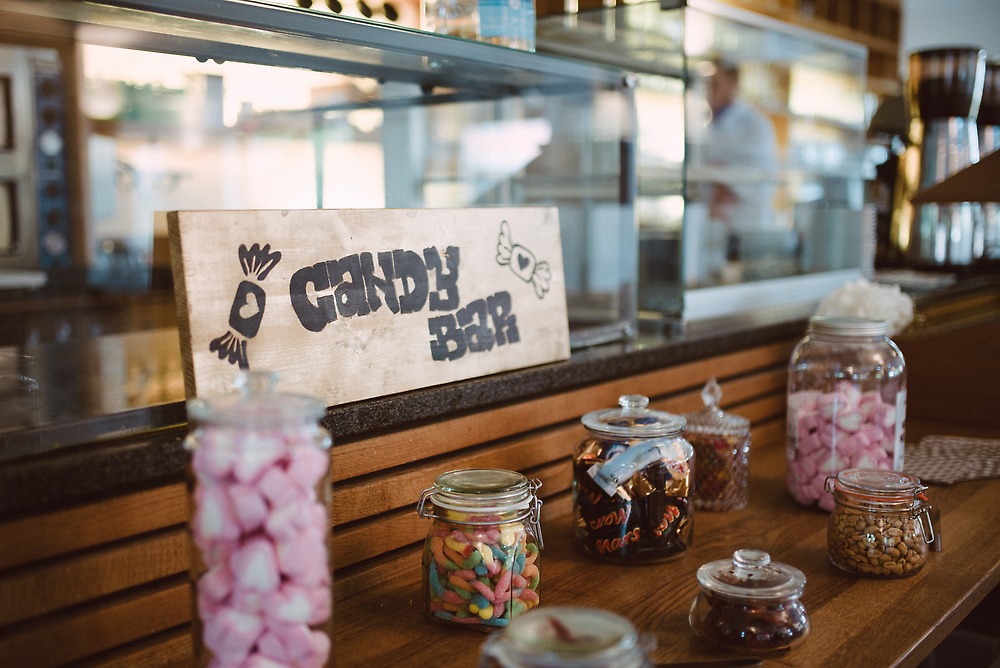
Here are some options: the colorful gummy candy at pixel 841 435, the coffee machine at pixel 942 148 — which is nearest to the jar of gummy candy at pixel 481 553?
the colorful gummy candy at pixel 841 435

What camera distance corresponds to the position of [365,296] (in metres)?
1.18

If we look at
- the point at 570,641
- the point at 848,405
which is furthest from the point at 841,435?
the point at 570,641

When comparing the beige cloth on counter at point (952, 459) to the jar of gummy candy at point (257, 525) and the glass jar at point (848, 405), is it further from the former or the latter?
the jar of gummy candy at point (257, 525)

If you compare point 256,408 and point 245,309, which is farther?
point 245,309

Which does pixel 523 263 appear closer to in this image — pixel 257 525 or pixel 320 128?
pixel 257 525

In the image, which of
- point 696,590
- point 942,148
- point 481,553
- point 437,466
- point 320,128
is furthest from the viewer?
point 942,148

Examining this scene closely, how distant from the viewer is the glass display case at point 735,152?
6.15ft

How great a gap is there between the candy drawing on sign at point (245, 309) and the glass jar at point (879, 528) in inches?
32.1

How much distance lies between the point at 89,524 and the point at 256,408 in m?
0.26

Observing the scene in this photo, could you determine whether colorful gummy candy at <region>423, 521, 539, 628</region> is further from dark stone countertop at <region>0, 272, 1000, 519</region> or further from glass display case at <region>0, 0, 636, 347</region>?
glass display case at <region>0, 0, 636, 347</region>

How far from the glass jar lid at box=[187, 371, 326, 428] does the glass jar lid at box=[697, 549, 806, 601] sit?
0.49 meters

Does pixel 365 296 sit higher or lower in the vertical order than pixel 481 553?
higher

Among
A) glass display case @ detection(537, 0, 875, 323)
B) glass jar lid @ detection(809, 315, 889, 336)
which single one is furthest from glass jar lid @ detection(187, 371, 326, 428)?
glass display case @ detection(537, 0, 875, 323)

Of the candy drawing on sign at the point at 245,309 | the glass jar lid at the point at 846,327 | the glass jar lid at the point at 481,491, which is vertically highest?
the candy drawing on sign at the point at 245,309
